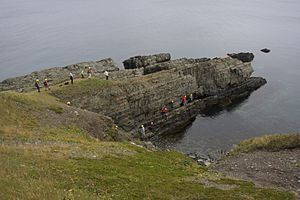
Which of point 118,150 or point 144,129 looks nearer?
point 118,150

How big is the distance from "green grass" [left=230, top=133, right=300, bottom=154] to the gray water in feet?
69.2

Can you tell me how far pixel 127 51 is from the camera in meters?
142

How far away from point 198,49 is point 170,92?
63296mm

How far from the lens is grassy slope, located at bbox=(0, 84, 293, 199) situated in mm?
24750

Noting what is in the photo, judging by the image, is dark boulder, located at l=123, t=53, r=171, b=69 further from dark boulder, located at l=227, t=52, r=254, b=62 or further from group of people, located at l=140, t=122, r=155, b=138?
group of people, located at l=140, t=122, r=155, b=138

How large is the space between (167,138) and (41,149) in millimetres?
42919

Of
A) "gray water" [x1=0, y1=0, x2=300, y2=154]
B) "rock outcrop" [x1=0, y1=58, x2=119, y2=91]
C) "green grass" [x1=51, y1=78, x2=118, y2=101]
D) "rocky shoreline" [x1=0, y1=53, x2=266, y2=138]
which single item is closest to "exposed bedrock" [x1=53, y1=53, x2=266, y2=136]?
"rocky shoreline" [x1=0, y1=53, x2=266, y2=138]

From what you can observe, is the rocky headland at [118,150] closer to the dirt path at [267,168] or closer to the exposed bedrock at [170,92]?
the dirt path at [267,168]

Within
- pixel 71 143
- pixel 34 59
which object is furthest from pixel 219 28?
pixel 71 143

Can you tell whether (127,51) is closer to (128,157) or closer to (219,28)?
(219,28)

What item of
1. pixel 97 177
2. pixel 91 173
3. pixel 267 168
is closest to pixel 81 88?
pixel 267 168

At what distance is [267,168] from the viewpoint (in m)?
39.6

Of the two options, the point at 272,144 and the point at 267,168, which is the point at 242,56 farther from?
the point at 267,168

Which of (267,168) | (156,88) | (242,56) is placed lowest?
(242,56)
